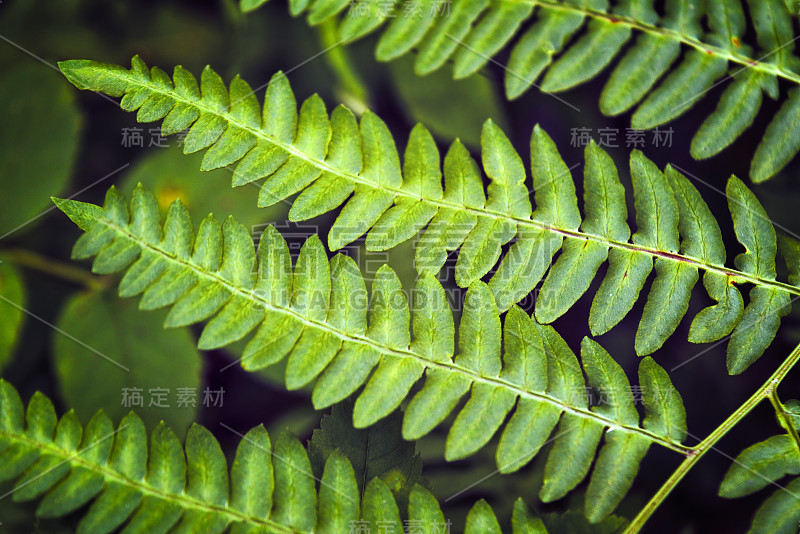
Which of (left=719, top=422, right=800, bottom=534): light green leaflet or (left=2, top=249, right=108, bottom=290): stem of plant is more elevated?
(left=2, top=249, right=108, bottom=290): stem of plant

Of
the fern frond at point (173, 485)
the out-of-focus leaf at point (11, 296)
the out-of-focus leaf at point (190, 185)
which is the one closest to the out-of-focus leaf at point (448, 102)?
the out-of-focus leaf at point (190, 185)

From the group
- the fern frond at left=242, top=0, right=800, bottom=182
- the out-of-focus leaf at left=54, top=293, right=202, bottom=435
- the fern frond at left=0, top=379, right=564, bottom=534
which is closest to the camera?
the fern frond at left=0, top=379, right=564, bottom=534

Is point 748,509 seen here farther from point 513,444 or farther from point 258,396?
point 258,396

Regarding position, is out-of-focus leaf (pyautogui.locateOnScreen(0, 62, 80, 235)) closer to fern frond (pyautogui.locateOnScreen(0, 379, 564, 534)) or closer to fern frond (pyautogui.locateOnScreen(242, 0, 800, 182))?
fern frond (pyautogui.locateOnScreen(0, 379, 564, 534))

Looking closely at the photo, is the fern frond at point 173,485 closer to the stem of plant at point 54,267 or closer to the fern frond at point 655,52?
the stem of plant at point 54,267

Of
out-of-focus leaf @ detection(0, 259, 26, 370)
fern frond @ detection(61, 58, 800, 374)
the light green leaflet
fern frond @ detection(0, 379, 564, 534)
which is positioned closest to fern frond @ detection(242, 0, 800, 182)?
fern frond @ detection(61, 58, 800, 374)
